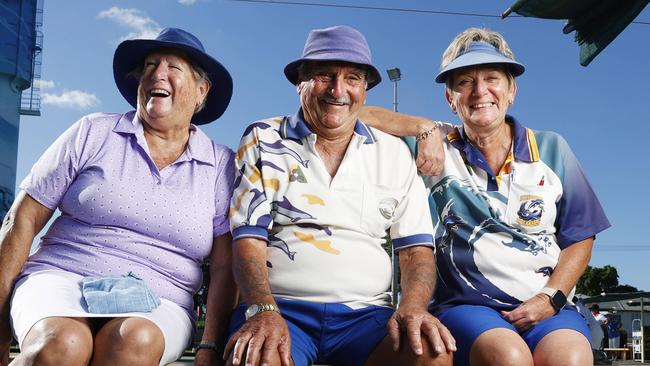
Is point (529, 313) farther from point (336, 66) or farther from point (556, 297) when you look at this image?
point (336, 66)

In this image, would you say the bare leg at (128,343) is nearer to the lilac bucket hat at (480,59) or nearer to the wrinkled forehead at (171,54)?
the wrinkled forehead at (171,54)

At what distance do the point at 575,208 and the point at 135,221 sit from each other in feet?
6.64

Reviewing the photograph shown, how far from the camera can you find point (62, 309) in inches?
95.6

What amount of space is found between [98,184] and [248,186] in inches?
25.4

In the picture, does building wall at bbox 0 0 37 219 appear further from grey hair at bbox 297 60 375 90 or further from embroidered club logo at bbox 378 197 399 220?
embroidered club logo at bbox 378 197 399 220

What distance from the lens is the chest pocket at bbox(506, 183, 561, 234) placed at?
10.0 feet

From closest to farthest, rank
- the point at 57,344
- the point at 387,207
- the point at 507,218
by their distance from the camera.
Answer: the point at 57,344
the point at 387,207
the point at 507,218

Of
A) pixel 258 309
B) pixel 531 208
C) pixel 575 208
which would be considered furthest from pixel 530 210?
pixel 258 309

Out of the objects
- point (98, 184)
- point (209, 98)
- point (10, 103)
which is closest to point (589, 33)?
point (209, 98)

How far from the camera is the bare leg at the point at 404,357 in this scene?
236 cm

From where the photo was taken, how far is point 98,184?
2.85 meters

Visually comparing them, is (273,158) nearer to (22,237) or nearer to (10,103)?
(22,237)

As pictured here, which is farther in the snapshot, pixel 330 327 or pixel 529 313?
pixel 529 313

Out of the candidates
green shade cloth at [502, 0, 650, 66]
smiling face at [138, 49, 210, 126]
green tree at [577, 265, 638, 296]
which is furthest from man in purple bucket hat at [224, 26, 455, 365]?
green tree at [577, 265, 638, 296]
